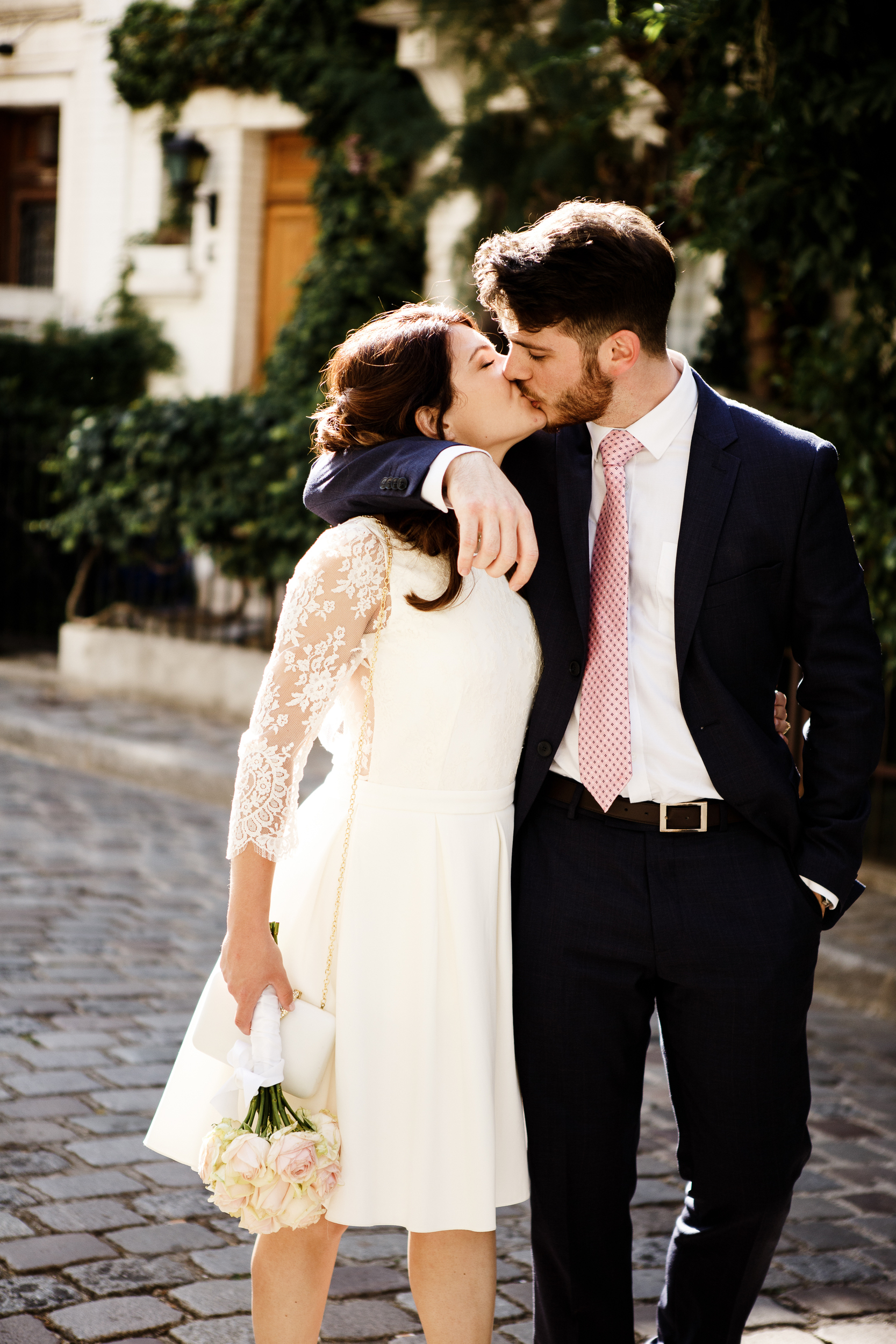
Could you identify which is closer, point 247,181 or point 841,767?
point 841,767

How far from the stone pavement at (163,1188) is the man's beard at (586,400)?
1.56 metres

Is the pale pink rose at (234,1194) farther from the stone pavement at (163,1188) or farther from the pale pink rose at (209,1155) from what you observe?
the stone pavement at (163,1188)

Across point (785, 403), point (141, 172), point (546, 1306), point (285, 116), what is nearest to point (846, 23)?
point (785, 403)

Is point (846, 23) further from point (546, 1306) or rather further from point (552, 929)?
point (546, 1306)

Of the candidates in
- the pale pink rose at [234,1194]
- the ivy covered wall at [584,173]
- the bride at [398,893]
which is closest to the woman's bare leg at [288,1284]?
the bride at [398,893]

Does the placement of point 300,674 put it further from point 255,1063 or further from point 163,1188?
point 163,1188

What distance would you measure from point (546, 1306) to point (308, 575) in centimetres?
133

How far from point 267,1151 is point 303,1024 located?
218mm

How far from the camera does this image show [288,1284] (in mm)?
2336

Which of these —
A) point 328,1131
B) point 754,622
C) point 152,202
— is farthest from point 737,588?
point 152,202

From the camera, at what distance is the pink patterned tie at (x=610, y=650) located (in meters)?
2.36

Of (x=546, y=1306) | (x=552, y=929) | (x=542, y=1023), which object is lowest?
(x=546, y=1306)

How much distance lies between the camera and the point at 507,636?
2.40 metres

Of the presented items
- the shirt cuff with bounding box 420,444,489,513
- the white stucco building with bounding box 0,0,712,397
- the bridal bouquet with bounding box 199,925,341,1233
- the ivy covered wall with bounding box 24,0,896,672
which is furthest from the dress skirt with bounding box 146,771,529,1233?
the white stucco building with bounding box 0,0,712,397
